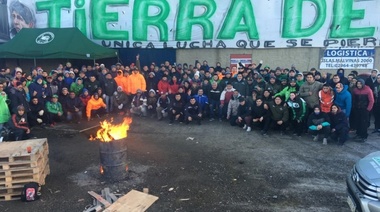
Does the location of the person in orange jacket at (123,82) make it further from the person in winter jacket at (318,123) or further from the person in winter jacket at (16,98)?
the person in winter jacket at (318,123)

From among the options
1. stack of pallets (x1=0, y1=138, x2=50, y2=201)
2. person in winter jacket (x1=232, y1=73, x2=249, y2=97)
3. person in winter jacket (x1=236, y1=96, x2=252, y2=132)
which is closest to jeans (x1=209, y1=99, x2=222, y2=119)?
person in winter jacket (x1=232, y1=73, x2=249, y2=97)

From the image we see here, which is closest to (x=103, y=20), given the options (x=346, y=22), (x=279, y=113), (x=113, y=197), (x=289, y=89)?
(x=289, y=89)

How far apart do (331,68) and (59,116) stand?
11.6m

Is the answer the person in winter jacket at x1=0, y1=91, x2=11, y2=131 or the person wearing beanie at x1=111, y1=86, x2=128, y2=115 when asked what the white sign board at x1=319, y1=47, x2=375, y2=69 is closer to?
the person wearing beanie at x1=111, y1=86, x2=128, y2=115

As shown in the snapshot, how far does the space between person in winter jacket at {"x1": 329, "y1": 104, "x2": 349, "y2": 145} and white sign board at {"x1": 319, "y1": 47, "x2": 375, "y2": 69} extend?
19.4 feet

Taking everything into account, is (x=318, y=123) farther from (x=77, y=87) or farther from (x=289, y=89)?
(x=77, y=87)

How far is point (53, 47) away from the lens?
14672 millimetres

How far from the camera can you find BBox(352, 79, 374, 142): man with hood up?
9305 mm

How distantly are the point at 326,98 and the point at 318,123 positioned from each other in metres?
0.78

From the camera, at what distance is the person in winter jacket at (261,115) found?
33.0ft

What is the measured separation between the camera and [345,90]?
940 centimetres

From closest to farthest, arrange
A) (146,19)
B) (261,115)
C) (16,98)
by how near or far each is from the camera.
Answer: (16,98), (261,115), (146,19)

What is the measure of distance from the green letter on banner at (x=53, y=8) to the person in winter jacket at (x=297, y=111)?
1290 centimetres

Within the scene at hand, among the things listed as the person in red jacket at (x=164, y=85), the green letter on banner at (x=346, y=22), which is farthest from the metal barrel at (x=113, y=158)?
the green letter on banner at (x=346, y=22)
